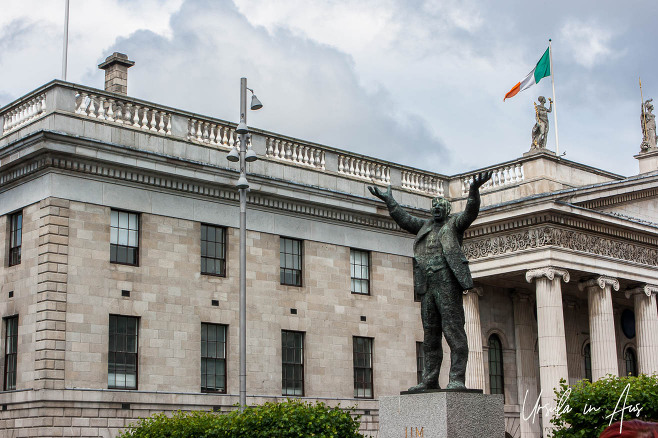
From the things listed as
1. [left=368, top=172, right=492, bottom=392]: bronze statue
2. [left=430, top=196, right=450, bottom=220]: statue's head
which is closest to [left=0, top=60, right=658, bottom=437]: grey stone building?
[left=368, top=172, right=492, bottom=392]: bronze statue

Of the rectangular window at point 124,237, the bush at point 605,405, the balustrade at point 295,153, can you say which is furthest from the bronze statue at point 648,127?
the rectangular window at point 124,237

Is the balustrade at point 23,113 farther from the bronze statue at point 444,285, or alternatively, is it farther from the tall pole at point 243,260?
the bronze statue at point 444,285

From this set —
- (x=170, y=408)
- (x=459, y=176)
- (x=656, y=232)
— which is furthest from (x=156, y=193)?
(x=656, y=232)

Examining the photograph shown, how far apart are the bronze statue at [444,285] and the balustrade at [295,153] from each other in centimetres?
1717

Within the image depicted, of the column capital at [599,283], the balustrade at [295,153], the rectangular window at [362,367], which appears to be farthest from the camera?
the column capital at [599,283]

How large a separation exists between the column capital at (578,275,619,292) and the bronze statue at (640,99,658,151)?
8.13 meters

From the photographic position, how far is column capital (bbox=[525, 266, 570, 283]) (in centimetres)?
Answer: 3256

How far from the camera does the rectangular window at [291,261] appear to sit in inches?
1207

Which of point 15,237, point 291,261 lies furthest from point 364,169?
point 15,237

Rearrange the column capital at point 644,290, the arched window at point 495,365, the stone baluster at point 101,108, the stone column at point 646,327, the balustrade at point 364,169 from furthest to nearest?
the arched window at point 495,365
the column capital at point 644,290
the stone column at point 646,327
the balustrade at point 364,169
the stone baluster at point 101,108

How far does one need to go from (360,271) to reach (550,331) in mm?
6650

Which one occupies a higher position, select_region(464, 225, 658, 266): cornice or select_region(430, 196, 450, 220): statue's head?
select_region(464, 225, 658, 266): cornice

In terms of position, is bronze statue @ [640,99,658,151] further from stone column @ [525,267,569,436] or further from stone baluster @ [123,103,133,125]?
stone baluster @ [123,103,133,125]

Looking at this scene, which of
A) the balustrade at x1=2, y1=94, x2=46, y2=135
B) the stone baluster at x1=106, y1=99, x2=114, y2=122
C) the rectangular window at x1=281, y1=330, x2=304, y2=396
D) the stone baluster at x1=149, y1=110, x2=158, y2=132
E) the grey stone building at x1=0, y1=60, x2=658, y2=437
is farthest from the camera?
the rectangular window at x1=281, y1=330, x2=304, y2=396
